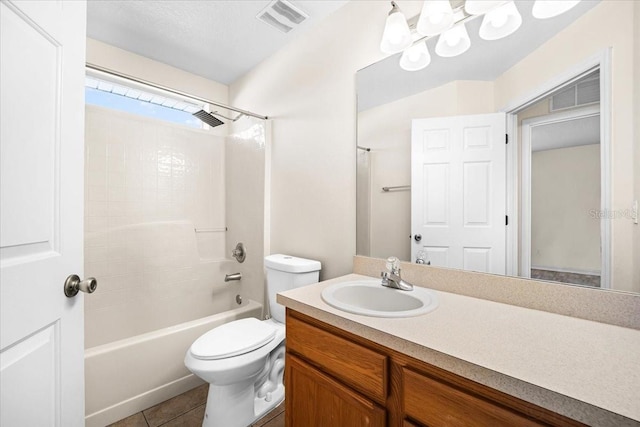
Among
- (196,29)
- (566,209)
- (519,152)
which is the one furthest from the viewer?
(196,29)

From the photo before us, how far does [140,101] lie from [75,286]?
2.02m

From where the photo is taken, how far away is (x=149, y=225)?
2.12 metres

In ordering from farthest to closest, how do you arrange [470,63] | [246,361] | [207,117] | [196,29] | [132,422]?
[207,117] < [196,29] < [132,422] < [246,361] < [470,63]

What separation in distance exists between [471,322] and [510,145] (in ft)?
2.26

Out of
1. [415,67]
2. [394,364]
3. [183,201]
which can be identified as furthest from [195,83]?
[394,364]

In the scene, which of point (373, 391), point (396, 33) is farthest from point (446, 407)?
point (396, 33)

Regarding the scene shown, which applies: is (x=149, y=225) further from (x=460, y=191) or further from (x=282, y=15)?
(x=460, y=191)

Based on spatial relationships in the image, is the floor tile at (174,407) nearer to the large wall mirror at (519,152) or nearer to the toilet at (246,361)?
the toilet at (246,361)

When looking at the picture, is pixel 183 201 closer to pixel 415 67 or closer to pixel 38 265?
pixel 38 265

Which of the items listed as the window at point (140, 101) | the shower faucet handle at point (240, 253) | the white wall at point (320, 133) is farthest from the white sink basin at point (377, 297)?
the window at point (140, 101)

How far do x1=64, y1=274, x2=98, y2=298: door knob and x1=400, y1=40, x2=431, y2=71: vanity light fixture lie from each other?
5.05ft

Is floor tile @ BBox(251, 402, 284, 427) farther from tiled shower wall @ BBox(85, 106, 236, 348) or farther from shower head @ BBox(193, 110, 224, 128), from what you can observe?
shower head @ BBox(193, 110, 224, 128)

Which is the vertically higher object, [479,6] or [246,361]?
[479,6]

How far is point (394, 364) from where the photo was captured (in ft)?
2.43
